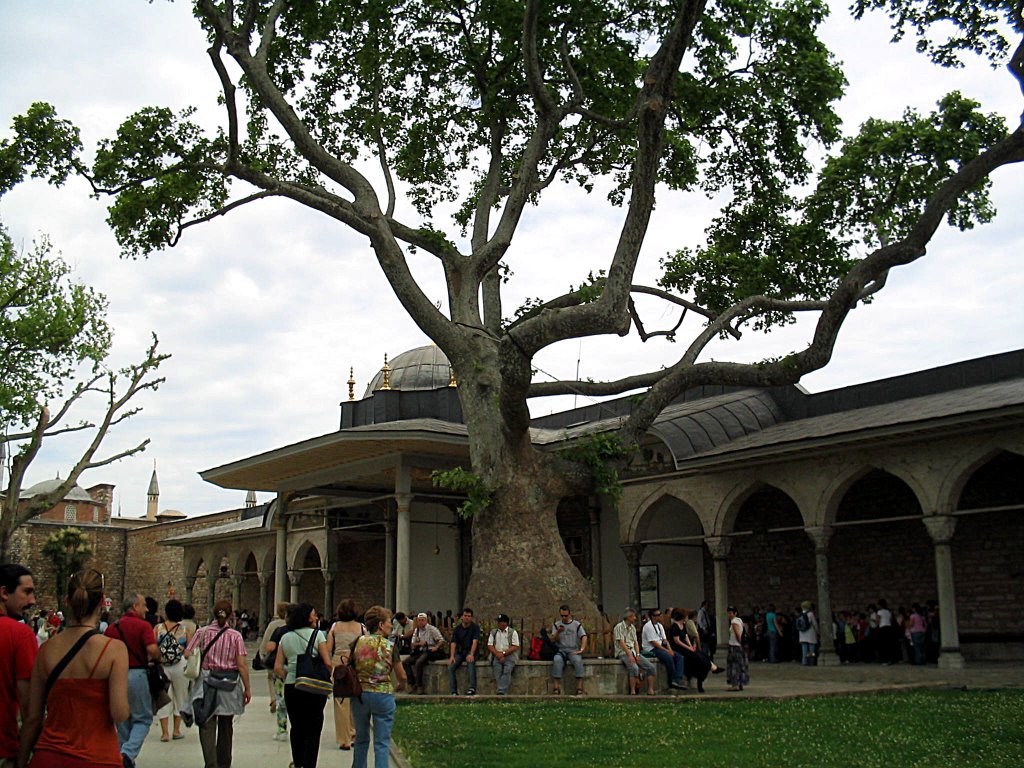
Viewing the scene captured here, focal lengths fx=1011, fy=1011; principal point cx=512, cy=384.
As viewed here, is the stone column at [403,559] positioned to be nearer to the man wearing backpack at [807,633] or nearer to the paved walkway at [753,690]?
the paved walkway at [753,690]

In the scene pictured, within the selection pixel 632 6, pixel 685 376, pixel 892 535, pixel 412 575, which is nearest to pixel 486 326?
pixel 685 376

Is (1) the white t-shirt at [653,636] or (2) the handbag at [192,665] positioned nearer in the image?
(2) the handbag at [192,665]

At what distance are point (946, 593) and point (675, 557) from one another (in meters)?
7.73

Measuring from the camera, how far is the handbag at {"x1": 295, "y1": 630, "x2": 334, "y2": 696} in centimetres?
731

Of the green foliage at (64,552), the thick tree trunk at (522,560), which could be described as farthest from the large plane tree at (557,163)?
the green foliage at (64,552)

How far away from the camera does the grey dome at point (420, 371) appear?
31.0 m

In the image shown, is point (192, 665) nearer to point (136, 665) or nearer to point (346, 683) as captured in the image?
point (136, 665)

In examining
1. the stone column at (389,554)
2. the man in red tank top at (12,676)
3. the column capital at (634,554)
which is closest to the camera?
the man in red tank top at (12,676)

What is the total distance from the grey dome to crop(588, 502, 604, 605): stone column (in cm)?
853

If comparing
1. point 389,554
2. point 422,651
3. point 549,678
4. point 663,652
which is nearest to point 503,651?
point 549,678

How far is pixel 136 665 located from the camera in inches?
280

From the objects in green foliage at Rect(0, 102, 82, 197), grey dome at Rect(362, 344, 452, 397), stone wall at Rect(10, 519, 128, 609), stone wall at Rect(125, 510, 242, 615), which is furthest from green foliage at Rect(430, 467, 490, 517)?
stone wall at Rect(10, 519, 128, 609)

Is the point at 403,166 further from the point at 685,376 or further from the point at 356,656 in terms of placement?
the point at 356,656

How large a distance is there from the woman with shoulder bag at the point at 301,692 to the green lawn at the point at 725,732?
0.95 metres
